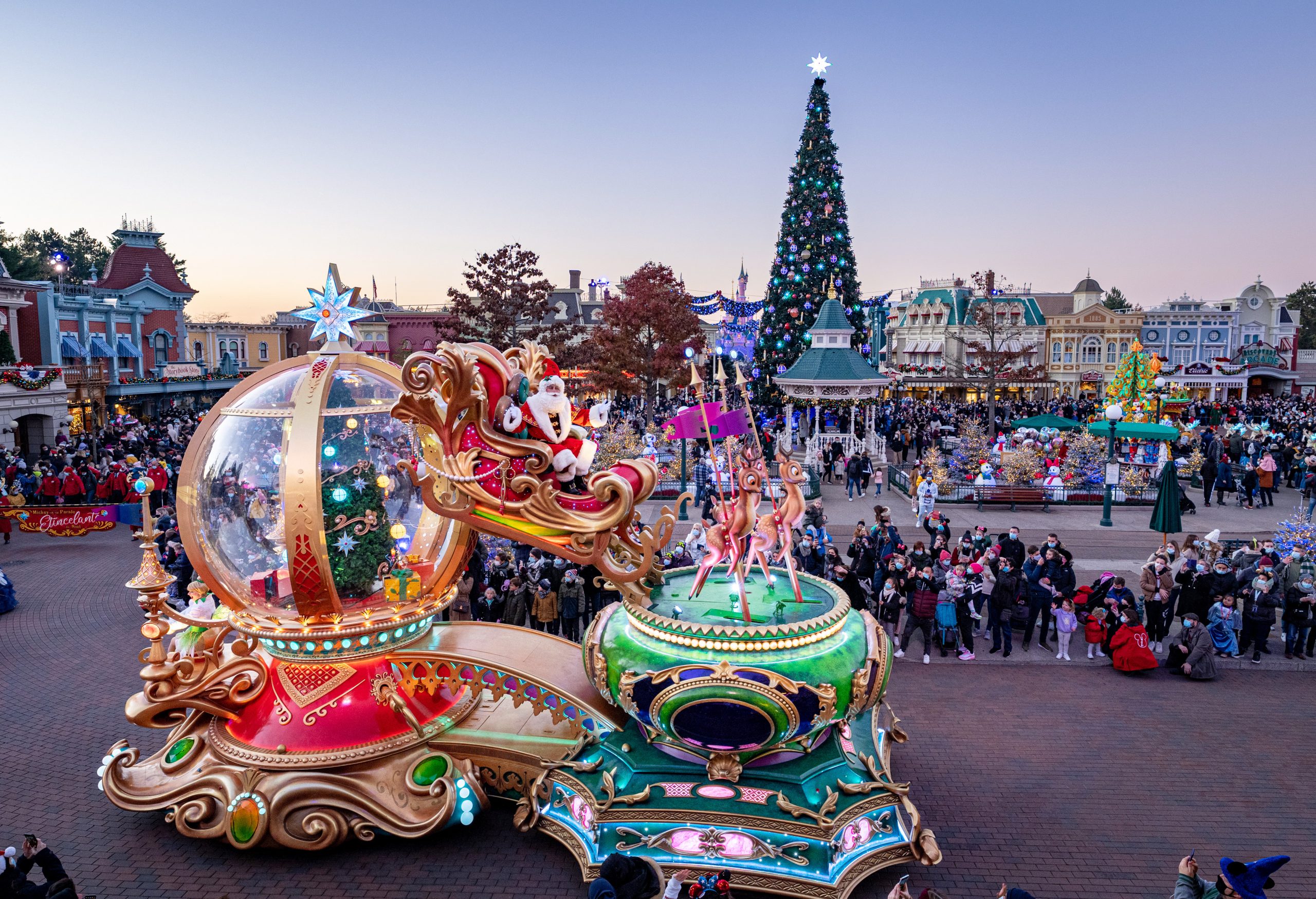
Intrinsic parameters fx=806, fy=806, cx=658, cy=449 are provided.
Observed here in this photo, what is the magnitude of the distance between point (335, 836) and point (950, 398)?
186 ft

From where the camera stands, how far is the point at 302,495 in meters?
7.12

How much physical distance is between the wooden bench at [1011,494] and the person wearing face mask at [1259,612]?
10.9m

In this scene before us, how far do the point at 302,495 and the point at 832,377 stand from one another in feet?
75.4

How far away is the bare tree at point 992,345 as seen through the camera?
132 ft

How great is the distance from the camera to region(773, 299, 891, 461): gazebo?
91.6ft

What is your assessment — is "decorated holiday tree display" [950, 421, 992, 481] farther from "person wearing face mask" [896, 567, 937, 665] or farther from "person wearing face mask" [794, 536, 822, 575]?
"person wearing face mask" [896, 567, 937, 665]

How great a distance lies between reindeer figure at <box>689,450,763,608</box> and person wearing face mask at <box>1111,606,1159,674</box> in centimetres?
737

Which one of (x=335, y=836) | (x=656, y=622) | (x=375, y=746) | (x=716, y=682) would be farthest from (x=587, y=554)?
(x=335, y=836)

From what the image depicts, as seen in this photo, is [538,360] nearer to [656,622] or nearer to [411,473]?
[411,473]

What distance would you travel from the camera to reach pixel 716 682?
6.36 m

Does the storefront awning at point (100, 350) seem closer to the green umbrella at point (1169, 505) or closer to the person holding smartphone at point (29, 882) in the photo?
the person holding smartphone at point (29, 882)

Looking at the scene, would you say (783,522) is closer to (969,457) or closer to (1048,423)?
(969,457)

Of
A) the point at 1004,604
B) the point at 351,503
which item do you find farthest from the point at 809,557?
the point at 351,503

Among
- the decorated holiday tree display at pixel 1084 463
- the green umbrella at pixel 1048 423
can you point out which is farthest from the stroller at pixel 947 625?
the green umbrella at pixel 1048 423
